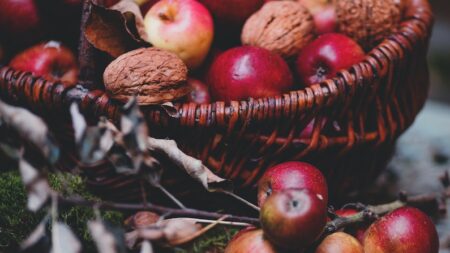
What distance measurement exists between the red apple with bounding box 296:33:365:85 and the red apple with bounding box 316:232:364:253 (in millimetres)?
389

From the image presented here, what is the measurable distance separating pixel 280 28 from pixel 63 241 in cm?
72

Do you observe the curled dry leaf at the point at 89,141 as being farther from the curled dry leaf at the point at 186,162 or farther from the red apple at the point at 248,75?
the red apple at the point at 248,75

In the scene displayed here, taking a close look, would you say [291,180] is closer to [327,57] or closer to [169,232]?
[169,232]

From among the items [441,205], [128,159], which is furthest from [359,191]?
[128,159]

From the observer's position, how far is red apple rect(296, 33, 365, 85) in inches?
47.0

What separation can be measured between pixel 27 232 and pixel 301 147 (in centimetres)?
54

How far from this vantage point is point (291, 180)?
945 millimetres

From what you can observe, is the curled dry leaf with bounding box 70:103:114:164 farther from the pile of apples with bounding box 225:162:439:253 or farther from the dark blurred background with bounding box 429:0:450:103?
the dark blurred background with bounding box 429:0:450:103

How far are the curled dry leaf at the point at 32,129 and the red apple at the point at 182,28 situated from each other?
48 cm

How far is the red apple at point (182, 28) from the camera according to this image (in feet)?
3.90

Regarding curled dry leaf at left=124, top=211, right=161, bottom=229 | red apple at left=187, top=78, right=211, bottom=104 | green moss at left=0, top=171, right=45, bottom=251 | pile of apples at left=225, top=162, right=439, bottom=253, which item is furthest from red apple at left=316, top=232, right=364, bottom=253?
green moss at left=0, top=171, right=45, bottom=251

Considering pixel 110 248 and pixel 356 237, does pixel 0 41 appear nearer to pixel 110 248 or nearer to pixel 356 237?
pixel 110 248

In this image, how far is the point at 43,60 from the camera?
1.20m

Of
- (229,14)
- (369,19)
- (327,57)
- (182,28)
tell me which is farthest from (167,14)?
(369,19)
